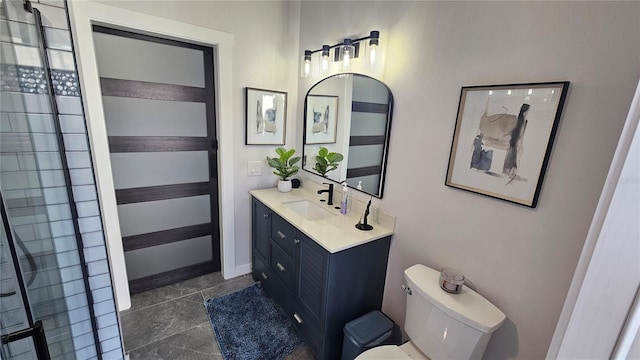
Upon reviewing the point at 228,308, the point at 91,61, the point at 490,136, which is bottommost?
the point at 228,308

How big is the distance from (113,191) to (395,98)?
2.03 m

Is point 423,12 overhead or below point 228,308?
overhead

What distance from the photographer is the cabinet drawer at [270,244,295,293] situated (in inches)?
72.5

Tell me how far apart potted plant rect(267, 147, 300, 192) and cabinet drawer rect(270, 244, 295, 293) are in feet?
1.86

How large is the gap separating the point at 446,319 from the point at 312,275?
0.75 meters

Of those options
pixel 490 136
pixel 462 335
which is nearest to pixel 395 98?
pixel 490 136

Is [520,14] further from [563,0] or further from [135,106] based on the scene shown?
[135,106]

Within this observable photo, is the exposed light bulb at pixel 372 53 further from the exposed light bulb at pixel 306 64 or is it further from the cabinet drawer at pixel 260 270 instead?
the cabinet drawer at pixel 260 270

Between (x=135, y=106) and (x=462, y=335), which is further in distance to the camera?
(x=135, y=106)

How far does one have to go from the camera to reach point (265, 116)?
7.68 ft

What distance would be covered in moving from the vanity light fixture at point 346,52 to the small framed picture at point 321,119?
0.23 m

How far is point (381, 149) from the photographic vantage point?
5.53 feet

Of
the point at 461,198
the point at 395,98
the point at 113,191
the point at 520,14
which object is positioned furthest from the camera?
the point at 113,191

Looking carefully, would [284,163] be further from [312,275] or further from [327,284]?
[327,284]
